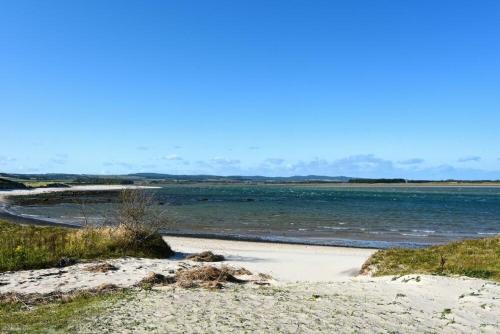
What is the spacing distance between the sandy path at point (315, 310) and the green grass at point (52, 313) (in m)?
0.40

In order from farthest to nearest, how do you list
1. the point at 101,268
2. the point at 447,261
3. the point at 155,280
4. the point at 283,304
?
the point at 447,261, the point at 101,268, the point at 155,280, the point at 283,304

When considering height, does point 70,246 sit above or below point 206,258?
above

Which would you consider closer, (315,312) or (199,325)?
(199,325)


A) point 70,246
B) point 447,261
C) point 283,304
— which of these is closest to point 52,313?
point 283,304

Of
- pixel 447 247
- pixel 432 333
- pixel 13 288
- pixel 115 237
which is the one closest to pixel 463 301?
pixel 432 333

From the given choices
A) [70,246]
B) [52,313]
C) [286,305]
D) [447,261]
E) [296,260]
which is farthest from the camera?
[296,260]

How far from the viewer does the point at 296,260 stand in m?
24.3

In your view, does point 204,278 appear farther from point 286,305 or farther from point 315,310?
point 315,310

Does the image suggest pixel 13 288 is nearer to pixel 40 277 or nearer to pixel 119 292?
pixel 40 277

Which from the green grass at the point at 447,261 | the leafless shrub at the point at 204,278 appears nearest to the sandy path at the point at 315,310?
the leafless shrub at the point at 204,278

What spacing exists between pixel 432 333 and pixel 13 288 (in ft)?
40.4

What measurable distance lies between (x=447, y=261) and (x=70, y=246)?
15982mm

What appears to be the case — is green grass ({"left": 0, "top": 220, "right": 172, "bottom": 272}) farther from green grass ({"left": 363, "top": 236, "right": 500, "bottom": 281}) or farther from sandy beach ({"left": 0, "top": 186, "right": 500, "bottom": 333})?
green grass ({"left": 363, "top": 236, "right": 500, "bottom": 281})

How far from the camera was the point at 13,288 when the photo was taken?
15.3 meters
